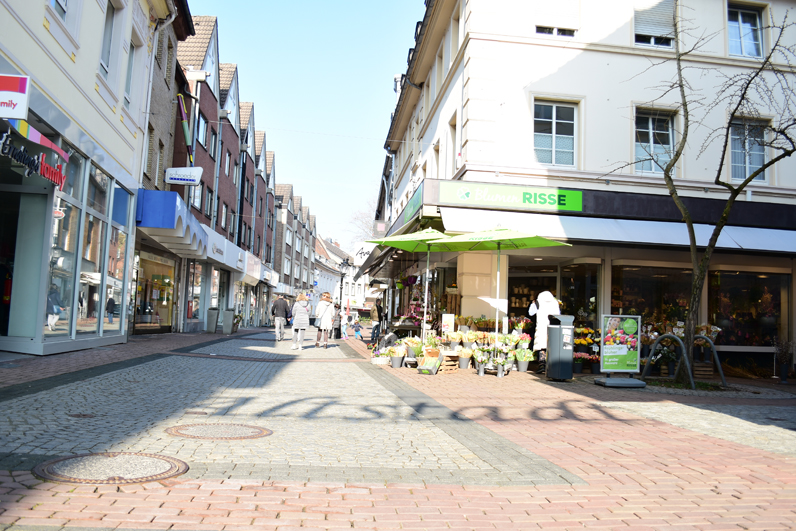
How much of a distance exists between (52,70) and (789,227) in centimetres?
1660

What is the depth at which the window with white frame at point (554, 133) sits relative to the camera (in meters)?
15.4

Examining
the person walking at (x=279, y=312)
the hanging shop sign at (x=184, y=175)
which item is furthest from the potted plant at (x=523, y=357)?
the hanging shop sign at (x=184, y=175)

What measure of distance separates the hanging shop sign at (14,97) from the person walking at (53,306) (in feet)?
15.3

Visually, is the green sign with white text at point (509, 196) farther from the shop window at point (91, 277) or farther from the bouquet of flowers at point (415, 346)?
the shop window at point (91, 277)

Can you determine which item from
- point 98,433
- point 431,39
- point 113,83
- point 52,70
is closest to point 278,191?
point 431,39

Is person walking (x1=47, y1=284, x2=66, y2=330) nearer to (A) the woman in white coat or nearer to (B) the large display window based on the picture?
(B) the large display window

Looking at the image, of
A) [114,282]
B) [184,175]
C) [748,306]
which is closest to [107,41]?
[114,282]

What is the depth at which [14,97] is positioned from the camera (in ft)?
24.0

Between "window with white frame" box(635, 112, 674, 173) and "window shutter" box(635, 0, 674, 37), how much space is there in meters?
2.09

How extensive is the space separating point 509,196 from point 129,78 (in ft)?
33.0

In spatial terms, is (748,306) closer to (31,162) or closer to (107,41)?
(31,162)

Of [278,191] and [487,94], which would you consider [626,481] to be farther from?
[278,191]

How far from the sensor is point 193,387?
28.6 feet

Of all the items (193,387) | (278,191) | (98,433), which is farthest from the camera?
(278,191)
